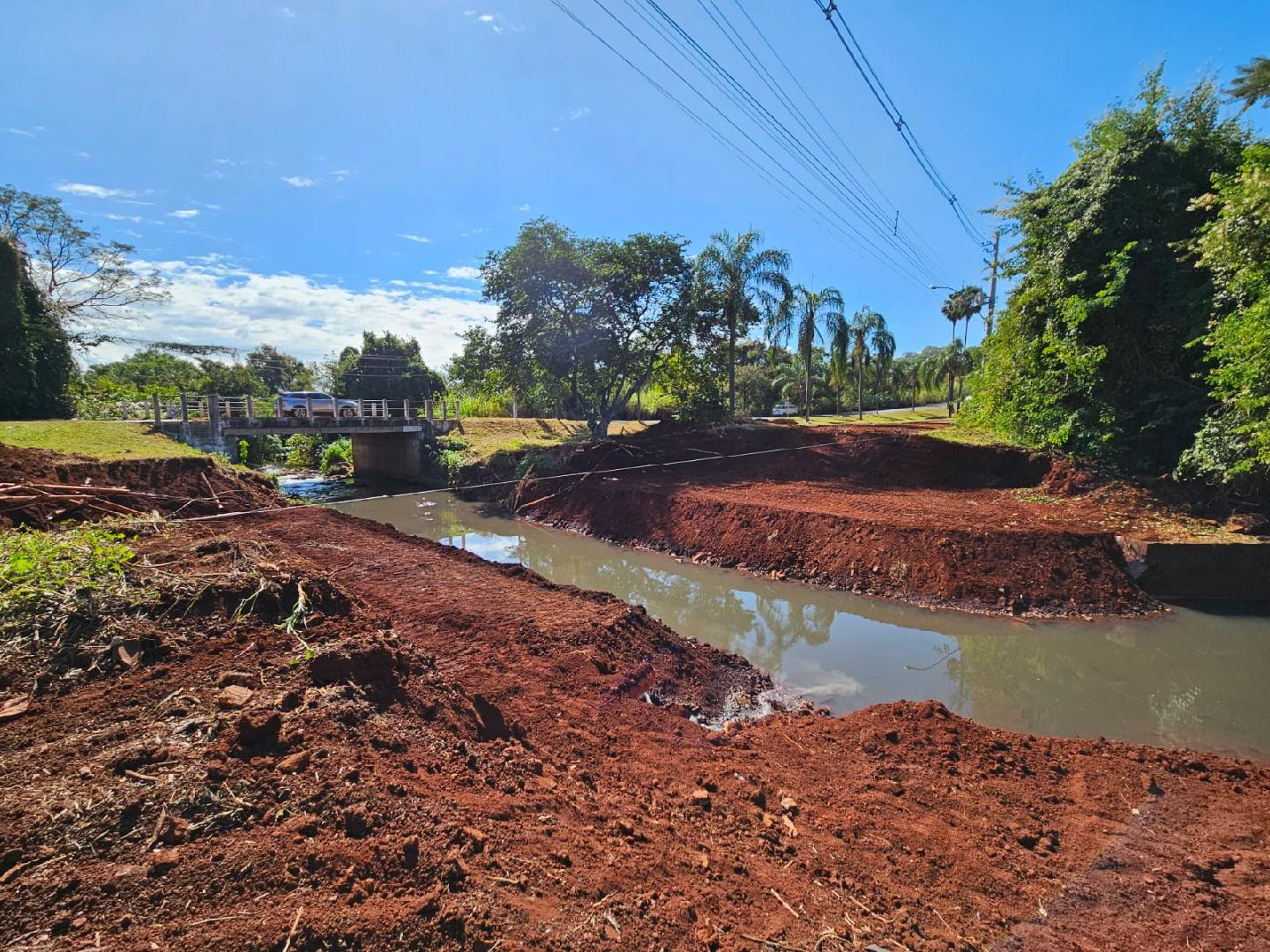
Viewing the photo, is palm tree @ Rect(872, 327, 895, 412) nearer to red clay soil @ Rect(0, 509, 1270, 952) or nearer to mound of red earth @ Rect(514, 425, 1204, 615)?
mound of red earth @ Rect(514, 425, 1204, 615)

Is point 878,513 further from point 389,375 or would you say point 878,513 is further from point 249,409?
point 389,375

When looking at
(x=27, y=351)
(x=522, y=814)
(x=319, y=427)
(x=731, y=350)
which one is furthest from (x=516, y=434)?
(x=522, y=814)

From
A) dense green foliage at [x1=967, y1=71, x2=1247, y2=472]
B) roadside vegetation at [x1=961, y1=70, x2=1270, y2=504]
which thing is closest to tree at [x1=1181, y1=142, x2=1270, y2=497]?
roadside vegetation at [x1=961, y1=70, x2=1270, y2=504]

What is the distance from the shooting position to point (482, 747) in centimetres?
391

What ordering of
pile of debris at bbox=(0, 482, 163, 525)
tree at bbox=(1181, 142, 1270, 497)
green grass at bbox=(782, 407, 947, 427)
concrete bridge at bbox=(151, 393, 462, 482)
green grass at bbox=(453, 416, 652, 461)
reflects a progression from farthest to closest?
green grass at bbox=(782, 407, 947, 427), green grass at bbox=(453, 416, 652, 461), concrete bridge at bbox=(151, 393, 462, 482), tree at bbox=(1181, 142, 1270, 497), pile of debris at bbox=(0, 482, 163, 525)

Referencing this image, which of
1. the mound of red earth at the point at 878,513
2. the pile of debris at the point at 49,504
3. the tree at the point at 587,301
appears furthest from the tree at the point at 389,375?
the pile of debris at the point at 49,504

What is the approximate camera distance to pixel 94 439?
1409 centimetres

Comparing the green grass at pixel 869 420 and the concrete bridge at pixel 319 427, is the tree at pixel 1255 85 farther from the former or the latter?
the concrete bridge at pixel 319 427

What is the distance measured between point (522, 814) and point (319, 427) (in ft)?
67.4

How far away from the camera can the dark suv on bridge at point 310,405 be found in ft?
72.3

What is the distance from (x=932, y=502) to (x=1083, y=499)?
2.90 metres

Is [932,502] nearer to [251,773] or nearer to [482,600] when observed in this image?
[482,600]

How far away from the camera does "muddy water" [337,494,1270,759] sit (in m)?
6.21

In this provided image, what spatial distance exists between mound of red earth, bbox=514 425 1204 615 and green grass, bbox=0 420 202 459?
9935mm
